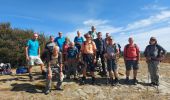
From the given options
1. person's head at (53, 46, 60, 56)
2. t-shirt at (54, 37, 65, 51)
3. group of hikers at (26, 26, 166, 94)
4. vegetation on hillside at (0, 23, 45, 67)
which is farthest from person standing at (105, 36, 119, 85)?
vegetation on hillside at (0, 23, 45, 67)

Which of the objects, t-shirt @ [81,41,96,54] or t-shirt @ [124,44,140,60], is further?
t-shirt @ [124,44,140,60]

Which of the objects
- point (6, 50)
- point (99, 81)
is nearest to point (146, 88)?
point (99, 81)

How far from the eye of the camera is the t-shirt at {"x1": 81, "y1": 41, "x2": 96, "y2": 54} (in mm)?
14805

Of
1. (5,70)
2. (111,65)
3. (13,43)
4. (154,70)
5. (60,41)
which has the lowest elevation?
(154,70)

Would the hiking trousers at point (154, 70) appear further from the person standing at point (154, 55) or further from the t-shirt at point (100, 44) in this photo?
the t-shirt at point (100, 44)

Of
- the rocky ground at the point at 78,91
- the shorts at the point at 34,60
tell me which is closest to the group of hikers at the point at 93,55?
the shorts at the point at 34,60

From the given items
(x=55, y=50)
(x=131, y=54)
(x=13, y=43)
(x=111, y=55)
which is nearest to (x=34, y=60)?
(x=55, y=50)

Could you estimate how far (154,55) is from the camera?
605 inches

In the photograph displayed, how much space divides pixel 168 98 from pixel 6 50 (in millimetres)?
19035

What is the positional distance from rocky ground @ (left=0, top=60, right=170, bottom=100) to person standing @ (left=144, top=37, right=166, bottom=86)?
0.78m

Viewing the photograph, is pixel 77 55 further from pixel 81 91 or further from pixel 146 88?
pixel 146 88

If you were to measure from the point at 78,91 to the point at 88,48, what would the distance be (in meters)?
2.12

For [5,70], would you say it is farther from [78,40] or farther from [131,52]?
[131,52]

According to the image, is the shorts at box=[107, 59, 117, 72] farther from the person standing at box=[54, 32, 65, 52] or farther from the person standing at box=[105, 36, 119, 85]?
the person standing at box=[54, 32, 65, 52]
